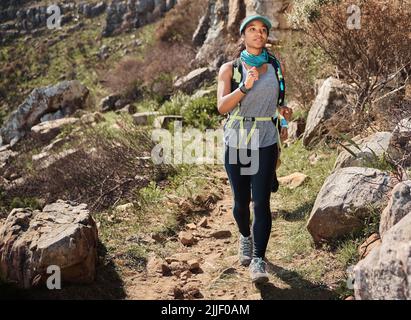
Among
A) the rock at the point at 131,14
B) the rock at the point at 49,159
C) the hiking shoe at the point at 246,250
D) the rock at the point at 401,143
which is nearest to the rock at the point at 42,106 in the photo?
the rock at the point at 49,159

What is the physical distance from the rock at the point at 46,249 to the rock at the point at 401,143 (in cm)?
259

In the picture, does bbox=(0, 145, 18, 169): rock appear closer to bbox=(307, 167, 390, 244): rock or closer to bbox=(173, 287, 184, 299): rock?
bbox=(173, 287, 184, 299): rock

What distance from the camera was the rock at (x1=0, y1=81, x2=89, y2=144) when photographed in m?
13.9

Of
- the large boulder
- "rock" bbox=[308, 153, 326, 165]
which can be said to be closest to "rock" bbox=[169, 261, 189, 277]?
"rock" bbox=[308, 153, 326, 165]

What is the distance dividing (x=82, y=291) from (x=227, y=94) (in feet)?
5.65

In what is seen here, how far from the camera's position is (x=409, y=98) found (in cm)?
518

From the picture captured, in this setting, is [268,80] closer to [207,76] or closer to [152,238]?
[152,238]

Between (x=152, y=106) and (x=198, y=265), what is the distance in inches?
350

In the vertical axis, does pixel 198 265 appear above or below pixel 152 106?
above

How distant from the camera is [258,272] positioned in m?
3.51

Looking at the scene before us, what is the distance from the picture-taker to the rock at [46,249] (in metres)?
3.56

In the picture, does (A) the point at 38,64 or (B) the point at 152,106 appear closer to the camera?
(B) the point at 152,106
